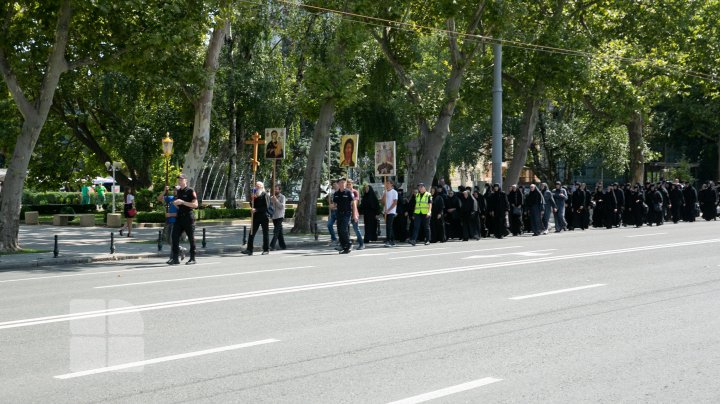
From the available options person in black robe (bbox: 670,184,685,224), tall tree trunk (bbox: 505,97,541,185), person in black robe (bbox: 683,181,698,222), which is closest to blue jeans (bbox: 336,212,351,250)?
tall tree trunk (bbox: 505,97,541,185)

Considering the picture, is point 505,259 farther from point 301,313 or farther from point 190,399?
point 190,399

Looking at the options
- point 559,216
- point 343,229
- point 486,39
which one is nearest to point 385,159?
point 343,229

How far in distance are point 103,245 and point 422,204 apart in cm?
927

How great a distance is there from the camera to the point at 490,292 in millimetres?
12023

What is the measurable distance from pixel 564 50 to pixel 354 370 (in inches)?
1127

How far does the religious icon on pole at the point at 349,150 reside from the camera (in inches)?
1061

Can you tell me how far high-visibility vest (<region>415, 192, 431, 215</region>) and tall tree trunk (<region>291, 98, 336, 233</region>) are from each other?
612 centimetres

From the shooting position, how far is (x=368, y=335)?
869cm

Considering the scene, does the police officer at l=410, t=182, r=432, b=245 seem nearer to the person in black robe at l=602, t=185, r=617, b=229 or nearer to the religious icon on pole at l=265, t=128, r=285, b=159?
the religious icon on pole at l=265, t=128, r=285, b=159

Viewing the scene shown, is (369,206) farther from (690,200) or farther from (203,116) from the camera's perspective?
(690,200)

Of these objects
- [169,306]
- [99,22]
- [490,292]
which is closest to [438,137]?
[99,22]

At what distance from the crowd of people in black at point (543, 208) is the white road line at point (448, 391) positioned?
17996mm

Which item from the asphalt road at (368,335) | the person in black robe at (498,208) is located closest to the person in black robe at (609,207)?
the person in black robe at (498,208)

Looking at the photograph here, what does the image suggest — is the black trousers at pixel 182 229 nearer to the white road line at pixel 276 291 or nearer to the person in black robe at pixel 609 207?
the white road line at pixel 276 291
